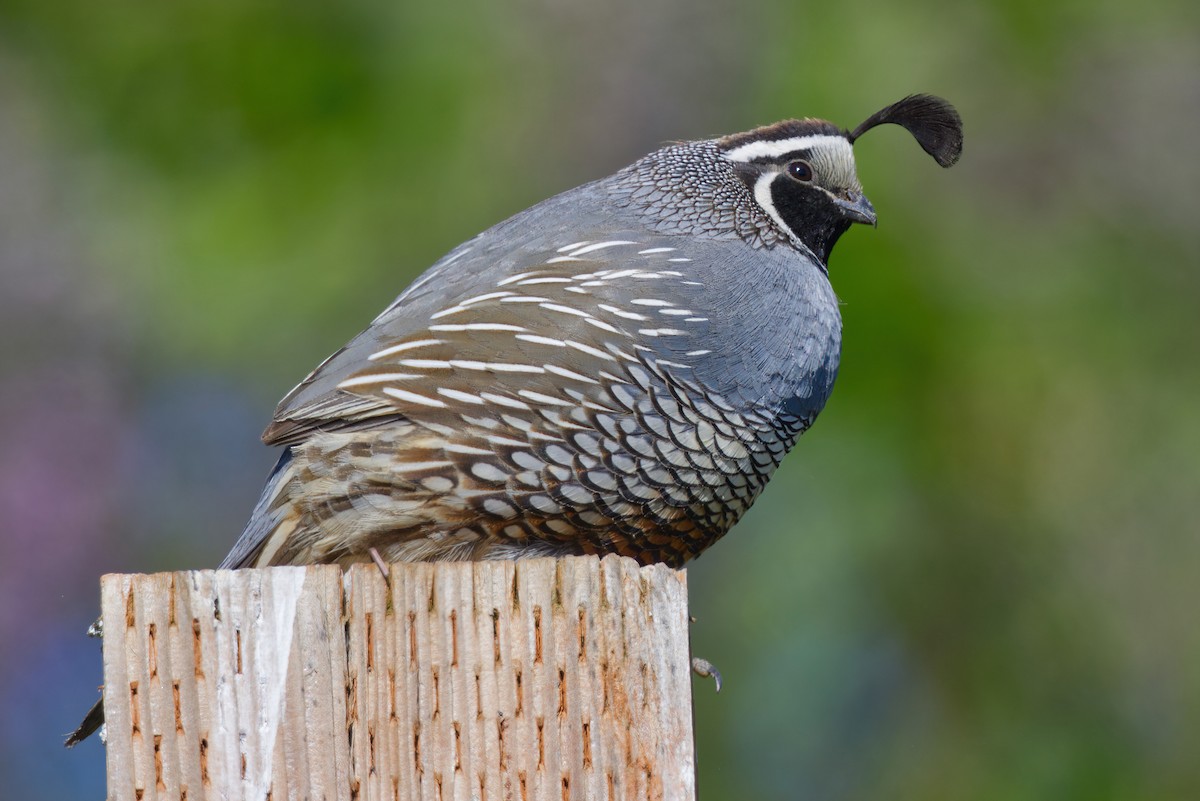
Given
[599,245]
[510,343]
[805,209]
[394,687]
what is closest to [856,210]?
[805,209]

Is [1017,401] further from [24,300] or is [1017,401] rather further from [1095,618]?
[24,300]

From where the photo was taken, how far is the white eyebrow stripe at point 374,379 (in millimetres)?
3240

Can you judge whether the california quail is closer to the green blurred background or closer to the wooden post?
the wooden post

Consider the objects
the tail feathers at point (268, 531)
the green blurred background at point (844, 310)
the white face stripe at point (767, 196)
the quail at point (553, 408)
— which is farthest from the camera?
the green blurred background at point (844, 310)

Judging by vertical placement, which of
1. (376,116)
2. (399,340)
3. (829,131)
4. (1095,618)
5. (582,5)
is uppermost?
(582,5)

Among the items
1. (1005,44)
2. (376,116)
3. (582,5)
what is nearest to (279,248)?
(376,116)

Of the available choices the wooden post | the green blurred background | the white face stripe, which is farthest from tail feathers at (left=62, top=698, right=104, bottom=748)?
the green blurred background

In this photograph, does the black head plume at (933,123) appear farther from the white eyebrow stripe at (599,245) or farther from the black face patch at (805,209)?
the white eyebrow stripe at (599,245)

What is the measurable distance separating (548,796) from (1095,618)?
18.1 ft

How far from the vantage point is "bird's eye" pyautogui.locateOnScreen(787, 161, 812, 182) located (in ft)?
13.1

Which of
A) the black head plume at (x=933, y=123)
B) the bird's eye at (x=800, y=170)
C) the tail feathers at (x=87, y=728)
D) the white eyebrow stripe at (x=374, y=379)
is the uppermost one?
the black head plume at (x=933, y=123)

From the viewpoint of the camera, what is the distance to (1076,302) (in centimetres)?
719

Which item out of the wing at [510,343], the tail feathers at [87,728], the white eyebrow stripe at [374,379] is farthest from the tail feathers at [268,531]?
the tail feathers at [87,728]

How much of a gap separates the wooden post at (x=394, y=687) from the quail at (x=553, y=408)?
3.17 feet
